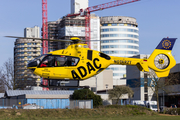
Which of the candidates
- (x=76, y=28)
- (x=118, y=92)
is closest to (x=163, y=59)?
(x=118, y=92)

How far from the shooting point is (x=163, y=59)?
110 ft

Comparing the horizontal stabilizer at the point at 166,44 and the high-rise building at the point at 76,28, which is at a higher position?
the high-rise building at the point at 76,28

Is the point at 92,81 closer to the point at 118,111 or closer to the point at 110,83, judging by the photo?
the point at 110,83

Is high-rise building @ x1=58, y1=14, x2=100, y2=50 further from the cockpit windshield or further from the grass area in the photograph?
the cockpit windshield

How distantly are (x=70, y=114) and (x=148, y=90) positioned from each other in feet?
176

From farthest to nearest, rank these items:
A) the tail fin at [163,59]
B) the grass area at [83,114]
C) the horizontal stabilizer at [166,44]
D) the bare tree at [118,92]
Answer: the bare tree at [118,92] < the grass area at [83,114] < the horizontal stabilizer at [166,44] < the tail fin at [163,59]

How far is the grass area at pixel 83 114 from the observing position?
44.0 metres

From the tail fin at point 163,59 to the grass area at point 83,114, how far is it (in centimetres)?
1510

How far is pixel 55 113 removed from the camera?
46688mm

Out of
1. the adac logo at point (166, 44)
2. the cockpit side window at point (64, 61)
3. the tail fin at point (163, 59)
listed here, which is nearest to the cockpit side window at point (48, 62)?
the cockpit side window at point (64, 61)

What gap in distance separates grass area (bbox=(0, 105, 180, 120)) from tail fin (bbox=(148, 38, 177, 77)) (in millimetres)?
15103

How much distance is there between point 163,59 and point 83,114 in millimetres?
20276

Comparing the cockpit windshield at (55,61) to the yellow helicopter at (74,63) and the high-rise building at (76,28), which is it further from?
the high-rise building at (76,28)

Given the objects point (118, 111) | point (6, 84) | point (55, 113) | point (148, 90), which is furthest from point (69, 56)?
point (148, 90)
